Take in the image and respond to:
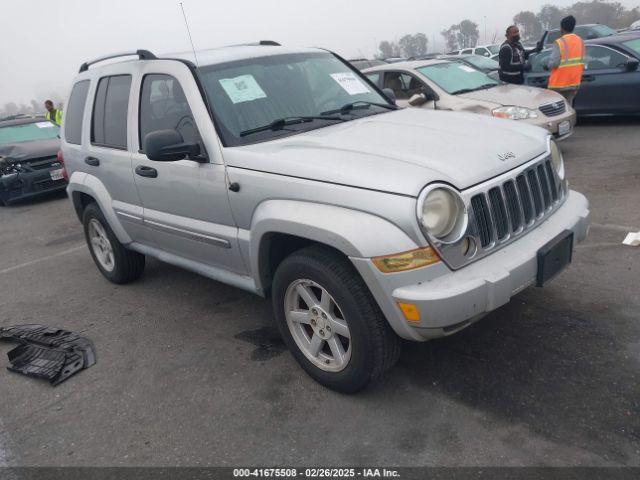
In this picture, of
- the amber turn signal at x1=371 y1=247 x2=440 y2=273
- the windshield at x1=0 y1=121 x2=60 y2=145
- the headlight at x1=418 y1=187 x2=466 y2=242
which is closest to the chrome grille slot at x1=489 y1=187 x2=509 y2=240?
the headlight at x1=418 y1=187 x2=466 y2=242

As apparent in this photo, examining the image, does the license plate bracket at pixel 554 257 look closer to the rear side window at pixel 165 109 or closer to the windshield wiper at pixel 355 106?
the windshield wiper at pixel 355 106

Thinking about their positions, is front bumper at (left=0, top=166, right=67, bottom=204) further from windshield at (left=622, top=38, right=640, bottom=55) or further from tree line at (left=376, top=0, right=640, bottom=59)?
tree line at (left=376, top=0, right=640, bottom=59)

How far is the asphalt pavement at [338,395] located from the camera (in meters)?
2.59

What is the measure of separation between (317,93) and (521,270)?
189 centimetres

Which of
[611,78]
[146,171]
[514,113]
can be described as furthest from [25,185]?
[611,78]

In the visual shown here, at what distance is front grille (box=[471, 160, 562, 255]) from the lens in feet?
8.77

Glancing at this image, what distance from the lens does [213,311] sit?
433cm

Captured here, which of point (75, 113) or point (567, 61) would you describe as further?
point (567, 61)

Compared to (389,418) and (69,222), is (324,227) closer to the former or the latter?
(389,418)

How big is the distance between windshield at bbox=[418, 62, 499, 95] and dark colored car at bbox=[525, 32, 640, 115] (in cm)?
234

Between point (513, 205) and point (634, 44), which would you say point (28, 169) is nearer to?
point (513, 205)

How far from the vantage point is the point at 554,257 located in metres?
2.87

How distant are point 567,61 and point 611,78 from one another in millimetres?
1678

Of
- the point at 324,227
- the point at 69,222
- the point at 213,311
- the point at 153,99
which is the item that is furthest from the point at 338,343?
the point at 69,222
